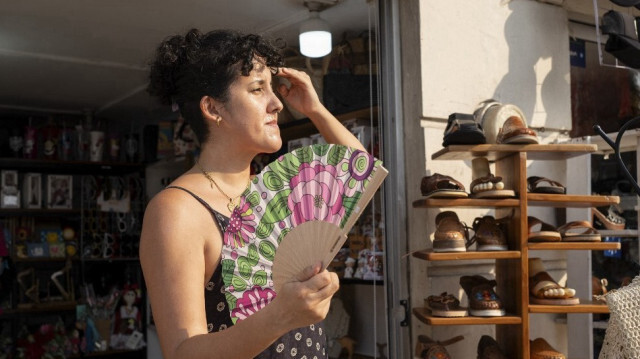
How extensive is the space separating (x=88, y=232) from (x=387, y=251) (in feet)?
13.7

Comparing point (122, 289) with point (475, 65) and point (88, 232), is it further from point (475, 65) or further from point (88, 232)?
point (475, 65)

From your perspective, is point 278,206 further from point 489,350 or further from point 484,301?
point 489,350

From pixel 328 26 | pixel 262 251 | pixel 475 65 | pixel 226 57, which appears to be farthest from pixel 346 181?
pixel 328 26

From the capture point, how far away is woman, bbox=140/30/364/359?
4.04 feet

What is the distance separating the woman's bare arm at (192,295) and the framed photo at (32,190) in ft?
16.6

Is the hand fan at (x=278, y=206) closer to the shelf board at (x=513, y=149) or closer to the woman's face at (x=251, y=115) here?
the woman's face at (x=251, y=115)

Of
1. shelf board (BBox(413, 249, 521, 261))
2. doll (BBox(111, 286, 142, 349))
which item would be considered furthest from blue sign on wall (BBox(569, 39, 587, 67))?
doll (BBox(111, 286, 142, 349))

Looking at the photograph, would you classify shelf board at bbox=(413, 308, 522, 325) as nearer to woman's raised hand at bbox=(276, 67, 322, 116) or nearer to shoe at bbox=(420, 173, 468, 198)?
shoe at bbox=(420, 173, 468, 198)

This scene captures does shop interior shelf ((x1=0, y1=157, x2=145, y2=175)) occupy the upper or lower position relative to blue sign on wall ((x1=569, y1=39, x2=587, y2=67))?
lower

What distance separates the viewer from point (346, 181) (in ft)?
4.10

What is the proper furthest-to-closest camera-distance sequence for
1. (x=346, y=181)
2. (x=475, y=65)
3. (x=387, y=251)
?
(x=475, y=65)
(x=387, y=251)
(x=346, y=181)

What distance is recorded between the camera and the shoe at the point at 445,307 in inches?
93.8

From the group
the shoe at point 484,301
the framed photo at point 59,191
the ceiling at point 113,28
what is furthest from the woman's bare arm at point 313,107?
the framed photo at point 59,191

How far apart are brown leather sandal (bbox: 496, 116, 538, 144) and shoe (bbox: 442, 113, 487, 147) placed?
9cm
